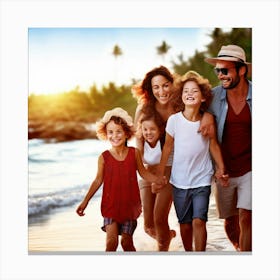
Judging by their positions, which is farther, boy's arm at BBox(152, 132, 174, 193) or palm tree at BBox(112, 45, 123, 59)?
palm tree at BBox(112, 45, 123, 59)

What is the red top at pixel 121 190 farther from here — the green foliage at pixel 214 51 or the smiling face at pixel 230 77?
the smiling face at pixel 230 77

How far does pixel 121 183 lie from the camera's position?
6.42 meters

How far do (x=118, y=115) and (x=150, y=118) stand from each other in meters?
0.25

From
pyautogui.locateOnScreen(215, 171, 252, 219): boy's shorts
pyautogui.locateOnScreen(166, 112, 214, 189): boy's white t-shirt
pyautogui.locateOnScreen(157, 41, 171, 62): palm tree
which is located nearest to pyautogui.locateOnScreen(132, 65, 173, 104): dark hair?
pyautogui.locateOnScreen(157, 41, 171, 62): palm tree

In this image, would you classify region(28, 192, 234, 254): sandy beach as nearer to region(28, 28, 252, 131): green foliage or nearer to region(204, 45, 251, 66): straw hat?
region(28, 28, 252, 131): green foliage

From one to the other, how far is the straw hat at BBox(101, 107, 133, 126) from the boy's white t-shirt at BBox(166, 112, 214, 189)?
299 mm

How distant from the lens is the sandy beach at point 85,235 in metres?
6.43

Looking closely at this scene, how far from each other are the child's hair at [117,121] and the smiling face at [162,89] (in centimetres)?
27

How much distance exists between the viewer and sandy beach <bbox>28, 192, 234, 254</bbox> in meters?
6.43

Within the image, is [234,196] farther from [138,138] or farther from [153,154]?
[138,138]

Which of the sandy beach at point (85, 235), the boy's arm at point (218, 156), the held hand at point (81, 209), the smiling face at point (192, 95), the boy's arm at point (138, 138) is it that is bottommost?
the sandy beach at point (85, 235)

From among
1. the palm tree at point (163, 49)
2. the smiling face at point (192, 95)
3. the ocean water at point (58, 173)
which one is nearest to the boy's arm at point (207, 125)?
the smiling face at point (192, 95)
